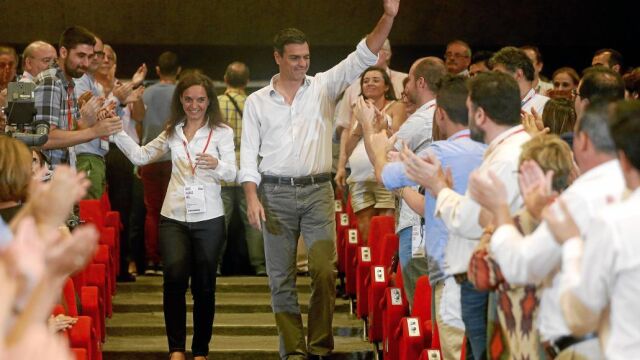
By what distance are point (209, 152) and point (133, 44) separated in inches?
172

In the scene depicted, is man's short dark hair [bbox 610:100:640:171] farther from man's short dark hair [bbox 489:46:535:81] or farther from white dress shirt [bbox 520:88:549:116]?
white dress shirt [bbox 520:88:549:116]

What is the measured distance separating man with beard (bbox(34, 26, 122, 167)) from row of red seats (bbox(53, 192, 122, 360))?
1.80 ft

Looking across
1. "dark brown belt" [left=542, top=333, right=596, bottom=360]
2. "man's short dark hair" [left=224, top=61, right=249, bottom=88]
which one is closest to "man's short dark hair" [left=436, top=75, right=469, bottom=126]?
"dark brown belt" [left=542, top=333, right=596, bottom=360]

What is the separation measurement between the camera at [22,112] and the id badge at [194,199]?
784mm

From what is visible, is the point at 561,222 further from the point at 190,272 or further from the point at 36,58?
the point at 36,58

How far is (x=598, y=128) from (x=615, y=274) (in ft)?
2.00

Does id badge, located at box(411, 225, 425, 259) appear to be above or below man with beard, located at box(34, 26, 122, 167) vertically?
below

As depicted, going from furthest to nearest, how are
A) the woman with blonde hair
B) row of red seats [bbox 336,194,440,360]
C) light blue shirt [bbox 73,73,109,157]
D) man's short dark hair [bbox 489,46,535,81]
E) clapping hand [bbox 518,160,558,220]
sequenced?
light blue shirt [bbox 73,73,109,157] < man's short dark hair [bbox 489,46,535,81] < row of red seats [bbox 336,194,440,360] < the woman with blonde hair < clapping hand [bbox 518,160,558,220]

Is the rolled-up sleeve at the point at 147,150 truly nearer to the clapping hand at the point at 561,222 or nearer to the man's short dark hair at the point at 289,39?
the man's short dark hair at the point at 289,39

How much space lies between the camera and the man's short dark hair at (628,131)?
10.0 feet

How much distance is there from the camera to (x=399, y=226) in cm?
602

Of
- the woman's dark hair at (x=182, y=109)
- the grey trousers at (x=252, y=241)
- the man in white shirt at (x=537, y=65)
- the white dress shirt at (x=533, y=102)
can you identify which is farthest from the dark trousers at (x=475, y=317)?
the grey trousers at (x=252, y=241)

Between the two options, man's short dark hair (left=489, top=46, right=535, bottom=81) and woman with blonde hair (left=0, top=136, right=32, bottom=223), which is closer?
woman with blonde hair (left=0, top=136, right=32, bottom=223)

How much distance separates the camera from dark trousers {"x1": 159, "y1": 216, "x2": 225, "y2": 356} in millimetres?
6082
